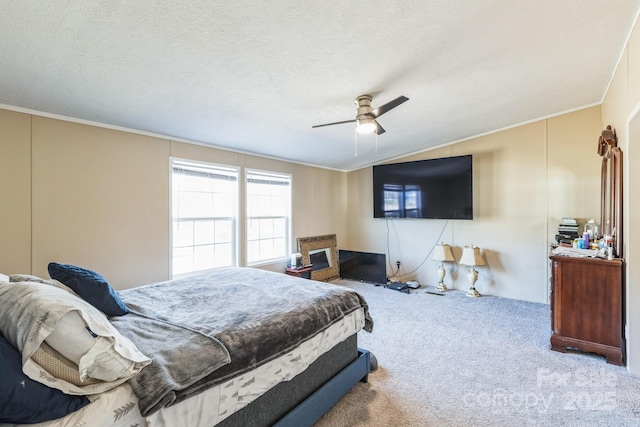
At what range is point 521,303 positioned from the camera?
4.29 meters

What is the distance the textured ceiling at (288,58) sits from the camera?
174cm

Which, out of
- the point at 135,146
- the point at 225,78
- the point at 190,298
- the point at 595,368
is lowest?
the point at 595,368

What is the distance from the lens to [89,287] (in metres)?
1.75

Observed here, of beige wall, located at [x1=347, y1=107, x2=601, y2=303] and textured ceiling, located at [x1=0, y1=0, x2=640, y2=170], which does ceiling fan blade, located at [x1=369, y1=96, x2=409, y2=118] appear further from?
beige wall, located at [x1=347, y1=107, x2=601, y2=303]

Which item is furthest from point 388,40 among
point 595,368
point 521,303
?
point 521,303

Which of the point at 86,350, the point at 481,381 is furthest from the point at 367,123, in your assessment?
the point at 86,350

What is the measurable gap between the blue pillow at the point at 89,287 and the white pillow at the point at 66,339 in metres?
0.55

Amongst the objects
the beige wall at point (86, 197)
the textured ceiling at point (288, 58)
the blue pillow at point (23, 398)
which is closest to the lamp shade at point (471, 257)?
the textured ceiling at point (288, 58)

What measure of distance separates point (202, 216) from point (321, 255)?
2.58 m

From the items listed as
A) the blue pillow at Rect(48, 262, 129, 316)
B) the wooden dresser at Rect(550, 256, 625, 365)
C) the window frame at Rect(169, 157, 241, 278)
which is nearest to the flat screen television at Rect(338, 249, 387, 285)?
the window frame at Rect(169, 157, 241, 278)

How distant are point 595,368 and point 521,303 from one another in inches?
71.4

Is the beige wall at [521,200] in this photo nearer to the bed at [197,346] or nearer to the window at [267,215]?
the window at [267,215]

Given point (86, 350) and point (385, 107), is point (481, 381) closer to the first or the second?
point (385, 107)

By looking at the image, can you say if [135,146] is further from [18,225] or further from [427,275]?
[427,275]
